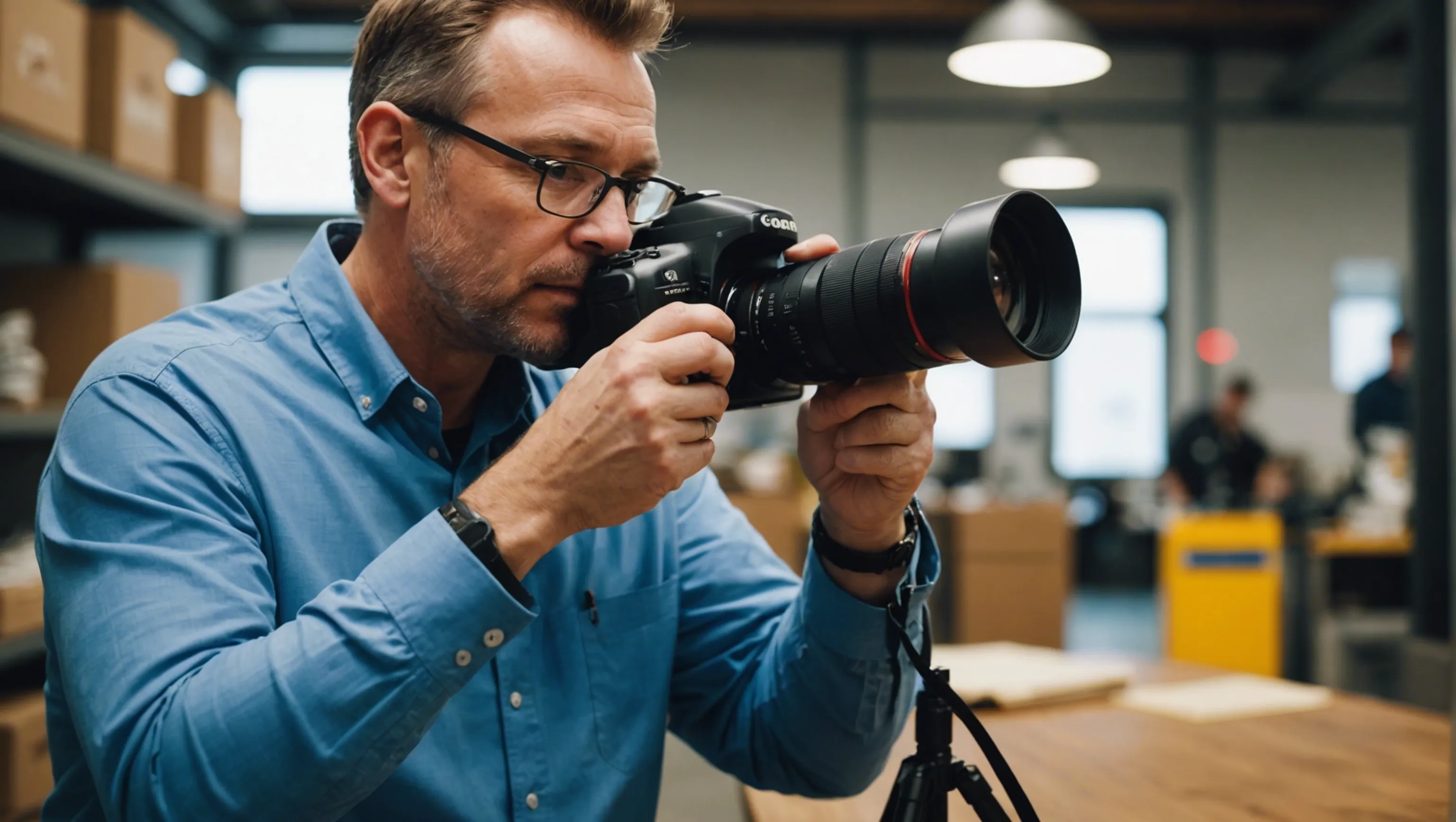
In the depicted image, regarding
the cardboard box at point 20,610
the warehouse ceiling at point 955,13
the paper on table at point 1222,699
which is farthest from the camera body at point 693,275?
the warehouse ceiling at point 955,13

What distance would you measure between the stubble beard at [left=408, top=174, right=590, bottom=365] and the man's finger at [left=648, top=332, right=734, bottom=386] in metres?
0.18

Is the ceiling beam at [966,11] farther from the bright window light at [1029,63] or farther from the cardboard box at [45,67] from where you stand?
the cardboard box at [45,67]

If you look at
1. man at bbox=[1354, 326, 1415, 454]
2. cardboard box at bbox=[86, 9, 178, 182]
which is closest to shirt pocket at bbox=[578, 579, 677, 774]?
cardboard box at bbox=[86, 9, 178, 182]

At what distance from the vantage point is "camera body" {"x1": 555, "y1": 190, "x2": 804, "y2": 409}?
0.90m

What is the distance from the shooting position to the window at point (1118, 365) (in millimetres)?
6605

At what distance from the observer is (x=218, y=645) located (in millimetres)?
704

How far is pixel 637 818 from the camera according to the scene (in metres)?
0.99

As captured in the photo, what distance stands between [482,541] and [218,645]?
0.18 m

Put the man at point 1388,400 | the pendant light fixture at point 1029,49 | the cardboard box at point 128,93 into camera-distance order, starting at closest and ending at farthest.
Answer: the cardboard box at point 128,93, the pendant light fixture at point 1029,49, the man at point 1388,400

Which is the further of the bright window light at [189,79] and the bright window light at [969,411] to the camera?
the bright window light at [969,411]

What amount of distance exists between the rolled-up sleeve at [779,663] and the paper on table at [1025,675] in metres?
0.30

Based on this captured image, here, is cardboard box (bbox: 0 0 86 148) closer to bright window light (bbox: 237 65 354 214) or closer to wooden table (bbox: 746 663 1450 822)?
wooden table (bbox: 746 663 1450 822)

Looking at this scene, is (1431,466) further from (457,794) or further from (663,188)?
(457,794)

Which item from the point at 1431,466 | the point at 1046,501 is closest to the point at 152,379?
the point at 1431,466
